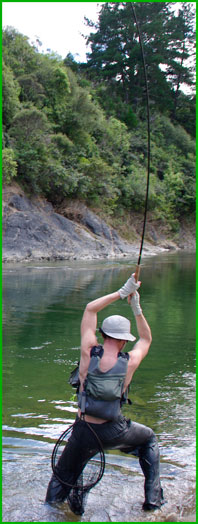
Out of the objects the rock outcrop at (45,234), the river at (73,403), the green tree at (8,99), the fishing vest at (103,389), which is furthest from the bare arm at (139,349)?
the green tree at (8,99)

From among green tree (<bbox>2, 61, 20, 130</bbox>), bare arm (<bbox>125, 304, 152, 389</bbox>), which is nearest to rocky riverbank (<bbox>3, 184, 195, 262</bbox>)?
green tree (<bbox>2, 61, 20, 130</bbox>)

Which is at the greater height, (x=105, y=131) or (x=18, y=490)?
(x=105, y=131)

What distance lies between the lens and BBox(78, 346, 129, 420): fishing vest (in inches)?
140

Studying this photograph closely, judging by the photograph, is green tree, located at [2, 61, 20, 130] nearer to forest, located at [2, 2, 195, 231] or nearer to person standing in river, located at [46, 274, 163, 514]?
forest, located at [2, 2, 195, 231]

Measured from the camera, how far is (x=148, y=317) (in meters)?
12.4

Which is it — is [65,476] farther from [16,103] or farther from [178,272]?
[16,103]

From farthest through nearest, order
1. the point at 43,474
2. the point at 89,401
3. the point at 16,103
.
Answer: the point at 16,103 < the point at 43,474 < the point at 89,401

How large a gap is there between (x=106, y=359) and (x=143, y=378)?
428 cm

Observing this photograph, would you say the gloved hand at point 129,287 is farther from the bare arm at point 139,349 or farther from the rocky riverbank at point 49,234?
the rocky riverbank at point 49,234

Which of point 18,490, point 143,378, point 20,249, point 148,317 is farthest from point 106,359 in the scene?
point 20,249

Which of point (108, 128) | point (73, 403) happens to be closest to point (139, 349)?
point (73, 403)

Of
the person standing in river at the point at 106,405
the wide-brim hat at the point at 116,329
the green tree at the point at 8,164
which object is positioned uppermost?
the green tree at the point at 8,164

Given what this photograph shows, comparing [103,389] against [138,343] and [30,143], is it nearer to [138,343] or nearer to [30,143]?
[138,343]

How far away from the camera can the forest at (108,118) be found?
30078mm
